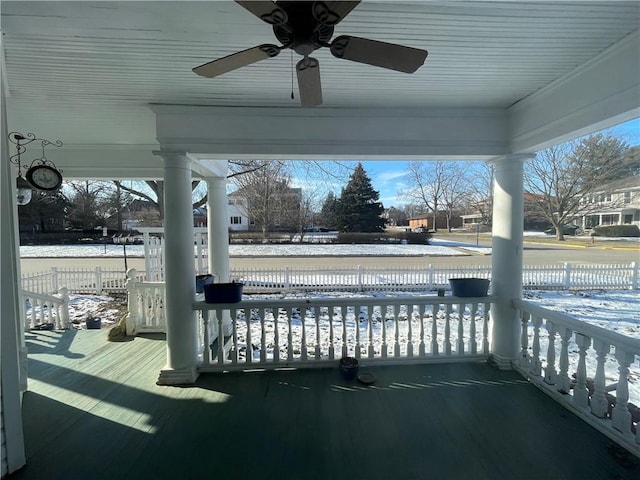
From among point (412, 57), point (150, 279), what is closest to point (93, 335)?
point (150, 279)

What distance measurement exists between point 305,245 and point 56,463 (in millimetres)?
11400

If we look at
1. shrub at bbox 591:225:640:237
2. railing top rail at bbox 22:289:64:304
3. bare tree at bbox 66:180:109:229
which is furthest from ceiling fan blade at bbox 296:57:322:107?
bare tree at bbox 66:180:109:229

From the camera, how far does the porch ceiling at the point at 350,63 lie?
142 cm

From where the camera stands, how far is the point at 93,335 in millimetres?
3857

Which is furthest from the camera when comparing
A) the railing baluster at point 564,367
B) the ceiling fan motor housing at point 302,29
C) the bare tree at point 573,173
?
the bare tree at point 573,173

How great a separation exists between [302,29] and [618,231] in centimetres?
1127

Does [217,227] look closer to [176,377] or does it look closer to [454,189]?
[176,377]

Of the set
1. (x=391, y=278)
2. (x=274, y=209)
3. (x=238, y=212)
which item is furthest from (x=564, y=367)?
(x=238, y=212)

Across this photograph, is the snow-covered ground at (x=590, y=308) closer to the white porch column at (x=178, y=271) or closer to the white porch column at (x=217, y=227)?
the white porch column at (x=217, y=227)

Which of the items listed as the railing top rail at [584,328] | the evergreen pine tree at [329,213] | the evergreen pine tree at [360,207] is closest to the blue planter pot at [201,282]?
the railing top rail at [584,328]

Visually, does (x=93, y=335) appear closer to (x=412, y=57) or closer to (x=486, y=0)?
A: (x=412, y=57)

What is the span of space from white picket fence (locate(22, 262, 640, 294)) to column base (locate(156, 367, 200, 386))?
4.99 metres

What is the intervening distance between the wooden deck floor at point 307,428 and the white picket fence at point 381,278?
4.96m

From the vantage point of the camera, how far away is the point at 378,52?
4.10ft
